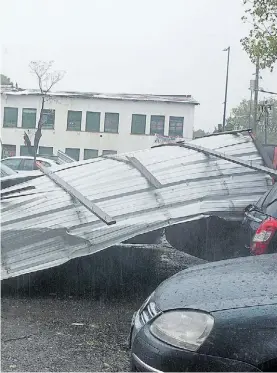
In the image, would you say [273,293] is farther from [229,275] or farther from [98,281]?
[98,281]

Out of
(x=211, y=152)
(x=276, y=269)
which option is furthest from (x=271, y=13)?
(x=276, y=269)

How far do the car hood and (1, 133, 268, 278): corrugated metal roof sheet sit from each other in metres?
2.08

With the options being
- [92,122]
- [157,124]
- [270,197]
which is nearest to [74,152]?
[92,122]

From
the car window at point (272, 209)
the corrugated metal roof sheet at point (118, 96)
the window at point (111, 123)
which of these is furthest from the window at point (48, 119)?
the car window at point (272, 209)

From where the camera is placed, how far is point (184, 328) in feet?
10.1

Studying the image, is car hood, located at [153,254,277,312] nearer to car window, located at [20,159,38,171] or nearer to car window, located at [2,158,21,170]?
car window, located at [20,159,38,171]

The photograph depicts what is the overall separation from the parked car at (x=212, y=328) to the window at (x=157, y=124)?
31273 mm

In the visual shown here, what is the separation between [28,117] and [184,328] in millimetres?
34524

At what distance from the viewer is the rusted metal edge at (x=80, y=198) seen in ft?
18.9

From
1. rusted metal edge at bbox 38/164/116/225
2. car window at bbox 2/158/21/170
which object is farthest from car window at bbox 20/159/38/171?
rusted metal edge at bbox 38/164/116/225

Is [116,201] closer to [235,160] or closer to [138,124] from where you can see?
[235,160]

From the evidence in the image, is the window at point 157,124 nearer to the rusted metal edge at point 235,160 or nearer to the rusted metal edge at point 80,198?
the rusted metal edge at point 235,160

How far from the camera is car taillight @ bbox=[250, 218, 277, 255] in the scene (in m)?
5.40

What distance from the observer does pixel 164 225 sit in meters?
5.86
